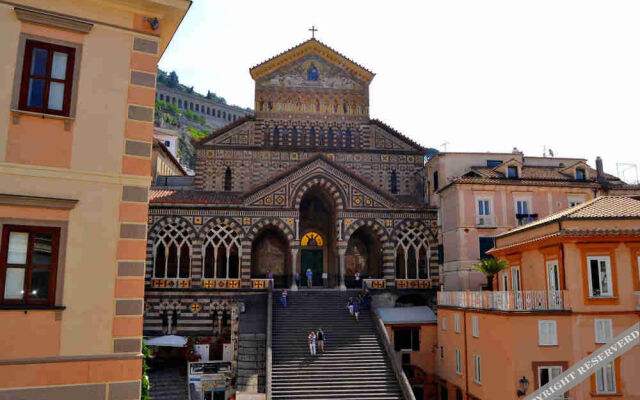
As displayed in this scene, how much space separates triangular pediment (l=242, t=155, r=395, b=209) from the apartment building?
437 centimetres

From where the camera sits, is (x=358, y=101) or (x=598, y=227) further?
(x=358, y=101)

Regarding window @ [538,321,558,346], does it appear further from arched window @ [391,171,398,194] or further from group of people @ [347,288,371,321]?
arched window @ [391,171,398,194]

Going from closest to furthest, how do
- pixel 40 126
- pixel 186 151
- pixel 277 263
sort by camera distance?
pixel 40 126
pixel 277 263
pixel 186 151

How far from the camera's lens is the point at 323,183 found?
1441 inches

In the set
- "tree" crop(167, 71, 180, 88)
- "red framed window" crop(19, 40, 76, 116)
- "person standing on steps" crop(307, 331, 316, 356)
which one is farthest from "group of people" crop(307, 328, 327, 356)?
"tree" crop(167, 71, 180, 88)

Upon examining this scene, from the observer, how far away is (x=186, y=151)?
8962 cm

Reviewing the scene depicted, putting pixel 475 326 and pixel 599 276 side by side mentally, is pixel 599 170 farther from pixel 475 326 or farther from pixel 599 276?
pixel 475 326

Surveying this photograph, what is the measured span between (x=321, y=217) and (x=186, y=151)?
54998 millimetres

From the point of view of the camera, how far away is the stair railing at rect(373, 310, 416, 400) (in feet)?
79.4

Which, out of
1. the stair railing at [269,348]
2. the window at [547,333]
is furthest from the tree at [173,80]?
the window at [547,333]

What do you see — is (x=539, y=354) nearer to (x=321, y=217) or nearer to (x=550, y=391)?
(x=550, y=391)

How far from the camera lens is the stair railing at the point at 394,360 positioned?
953 inches

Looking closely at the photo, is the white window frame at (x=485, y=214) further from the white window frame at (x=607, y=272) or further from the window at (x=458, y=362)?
the white window frame at (x=607, y=272)

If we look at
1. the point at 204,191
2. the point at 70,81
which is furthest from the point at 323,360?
the point at 70,81
